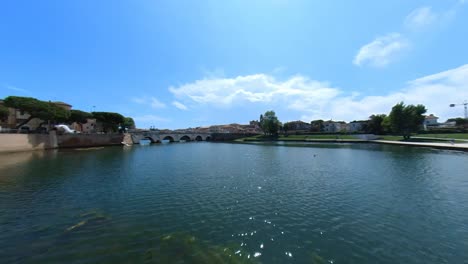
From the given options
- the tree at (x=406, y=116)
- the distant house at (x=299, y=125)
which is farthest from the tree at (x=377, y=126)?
the distant house at (x=299, y=125)

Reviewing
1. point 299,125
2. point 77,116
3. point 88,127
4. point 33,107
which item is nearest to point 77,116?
point 77,116

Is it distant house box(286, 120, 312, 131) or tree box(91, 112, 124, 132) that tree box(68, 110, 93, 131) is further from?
distant house box(286, 120, 312, 131)

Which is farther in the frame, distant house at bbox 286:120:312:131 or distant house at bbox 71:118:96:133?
distant house at bbox 286:120:312:131

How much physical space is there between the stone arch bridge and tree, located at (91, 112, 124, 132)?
7741 millimetres

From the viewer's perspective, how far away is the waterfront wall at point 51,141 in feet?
141

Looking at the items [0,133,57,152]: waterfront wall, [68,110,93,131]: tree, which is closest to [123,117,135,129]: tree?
[68,110,93,131]: tree

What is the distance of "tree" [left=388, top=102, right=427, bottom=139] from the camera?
2510 inches

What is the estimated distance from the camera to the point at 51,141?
176ft

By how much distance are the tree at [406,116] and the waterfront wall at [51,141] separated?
9925cm

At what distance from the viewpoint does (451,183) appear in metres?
15.5

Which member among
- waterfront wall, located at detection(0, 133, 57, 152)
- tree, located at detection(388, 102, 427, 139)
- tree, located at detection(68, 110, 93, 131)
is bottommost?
waterfront wall, located at detection(0, 133, 57, 152)

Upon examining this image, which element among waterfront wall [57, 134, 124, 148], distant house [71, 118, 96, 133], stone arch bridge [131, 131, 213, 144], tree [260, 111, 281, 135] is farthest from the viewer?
tree [260, 111, 281, 135]

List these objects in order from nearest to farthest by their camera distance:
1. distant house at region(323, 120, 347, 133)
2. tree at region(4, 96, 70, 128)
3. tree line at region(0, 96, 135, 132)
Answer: tree at region(4, 96, 70, 128)
tree line at region(0, 96, 135, 132)
distant house at region(323, 120, 347, 133)

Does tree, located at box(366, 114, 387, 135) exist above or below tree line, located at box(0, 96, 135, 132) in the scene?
below
